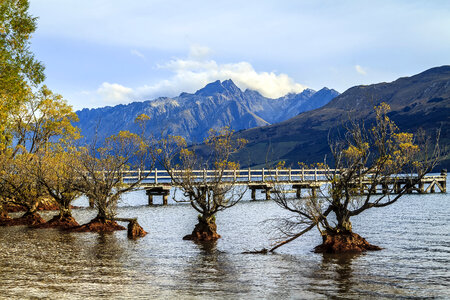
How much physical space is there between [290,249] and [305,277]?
23.1ft

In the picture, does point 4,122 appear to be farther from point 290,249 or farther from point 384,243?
point 384,243

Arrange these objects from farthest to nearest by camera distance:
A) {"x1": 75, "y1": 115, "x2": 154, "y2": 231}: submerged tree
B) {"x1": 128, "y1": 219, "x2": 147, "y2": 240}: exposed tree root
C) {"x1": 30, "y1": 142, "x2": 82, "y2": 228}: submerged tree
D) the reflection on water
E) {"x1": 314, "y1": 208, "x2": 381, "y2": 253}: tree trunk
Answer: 1. {"x1": 30, "y1": 142, "x2": 82, "y2": 228}: submerged tree
2. {"x1": 75, "y1": 115, "x2": 154, "y2": 231}: submerged tree
3. {"x1": 128, "y1": 219, "x2": 147, "y2": 240}: exposed tree root
4. {"x1": 314, "y1": 208, "x2": 381, "y2": 253}: tree trunk
5. the reflection on water

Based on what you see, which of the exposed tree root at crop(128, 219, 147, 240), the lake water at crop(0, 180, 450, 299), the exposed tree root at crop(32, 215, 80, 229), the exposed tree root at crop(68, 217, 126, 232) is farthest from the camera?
the exposed tree root at crop(32, 215, 80, 229)

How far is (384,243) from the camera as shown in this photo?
26.5 metres

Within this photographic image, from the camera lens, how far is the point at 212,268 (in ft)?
63.4

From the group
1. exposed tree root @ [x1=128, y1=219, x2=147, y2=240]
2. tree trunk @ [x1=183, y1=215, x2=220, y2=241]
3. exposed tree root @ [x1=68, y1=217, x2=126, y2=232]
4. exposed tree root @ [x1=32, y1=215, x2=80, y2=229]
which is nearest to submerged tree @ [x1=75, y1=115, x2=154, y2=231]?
exposed tree root @ [x1=68, y1=217, x2=126, y2=232]

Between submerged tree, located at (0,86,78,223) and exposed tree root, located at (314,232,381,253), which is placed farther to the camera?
submerged tree, located at (0,86,78,223)

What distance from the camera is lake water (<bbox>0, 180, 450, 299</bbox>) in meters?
14.9

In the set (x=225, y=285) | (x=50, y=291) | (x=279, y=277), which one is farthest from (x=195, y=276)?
(x=50, y=291)

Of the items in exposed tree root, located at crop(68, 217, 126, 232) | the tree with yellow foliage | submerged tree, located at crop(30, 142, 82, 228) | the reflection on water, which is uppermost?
the tree with yellow foliage

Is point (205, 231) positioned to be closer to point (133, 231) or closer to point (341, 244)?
point (133, 231)

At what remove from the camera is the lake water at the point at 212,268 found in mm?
14938

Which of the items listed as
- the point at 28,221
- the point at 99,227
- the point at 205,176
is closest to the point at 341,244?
the point at 205,176

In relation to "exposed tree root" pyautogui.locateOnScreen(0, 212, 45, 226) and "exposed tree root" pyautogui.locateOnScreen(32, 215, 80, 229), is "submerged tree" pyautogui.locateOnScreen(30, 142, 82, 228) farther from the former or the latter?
"exposed tree root" pyautogui.locateOnScreen(0, 212, 45, 226)
